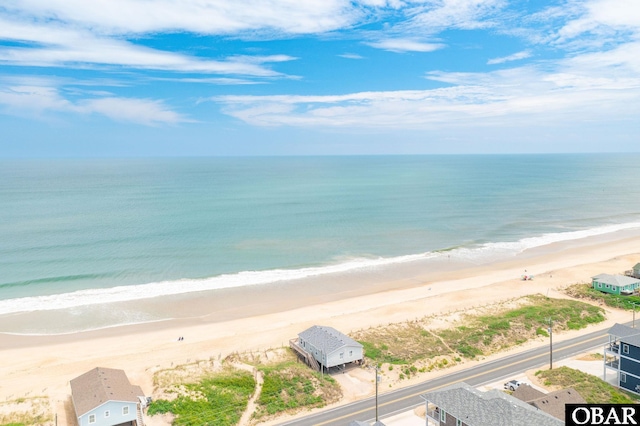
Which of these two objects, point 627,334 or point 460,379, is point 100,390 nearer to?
point 460,379

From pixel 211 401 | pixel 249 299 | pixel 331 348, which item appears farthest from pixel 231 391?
pixel 249 299

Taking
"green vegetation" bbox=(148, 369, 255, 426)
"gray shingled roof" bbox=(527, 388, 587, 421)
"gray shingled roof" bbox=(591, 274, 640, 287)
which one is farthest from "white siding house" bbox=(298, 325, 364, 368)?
"gray shingled roof" bbox=(591, 274, 640, 287)

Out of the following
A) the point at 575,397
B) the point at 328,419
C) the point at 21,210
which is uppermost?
the point at 21,210

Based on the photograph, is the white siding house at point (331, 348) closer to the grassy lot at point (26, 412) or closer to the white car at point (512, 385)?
the white car at point (512, 385)

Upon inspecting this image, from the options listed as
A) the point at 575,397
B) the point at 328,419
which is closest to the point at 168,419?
the point at 328,419

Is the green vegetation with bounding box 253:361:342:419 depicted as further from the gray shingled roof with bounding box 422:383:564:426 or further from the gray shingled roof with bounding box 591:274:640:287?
the gray shingled roof with bounding box 591:274:640:287

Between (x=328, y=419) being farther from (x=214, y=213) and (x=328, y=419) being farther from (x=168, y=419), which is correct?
(x=214, y=213)

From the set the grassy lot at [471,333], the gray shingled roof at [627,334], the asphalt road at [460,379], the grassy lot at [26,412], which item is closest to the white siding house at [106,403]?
the grassy lot at [26,412]

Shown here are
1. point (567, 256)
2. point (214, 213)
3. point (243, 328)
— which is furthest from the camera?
→ point (214, 213)
